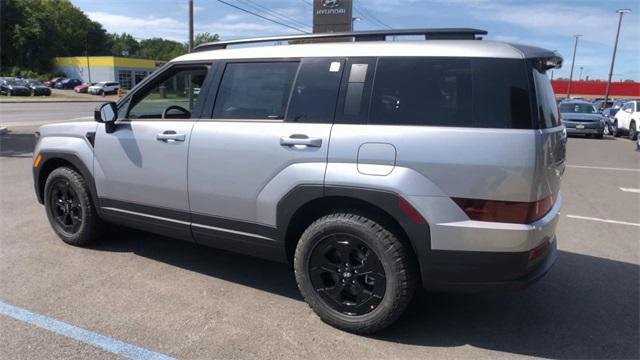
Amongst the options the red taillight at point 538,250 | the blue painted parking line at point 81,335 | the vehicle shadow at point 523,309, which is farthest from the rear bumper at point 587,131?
the blue painted parking line at point 81,335

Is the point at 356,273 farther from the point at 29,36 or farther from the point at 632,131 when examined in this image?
the point at 29,36

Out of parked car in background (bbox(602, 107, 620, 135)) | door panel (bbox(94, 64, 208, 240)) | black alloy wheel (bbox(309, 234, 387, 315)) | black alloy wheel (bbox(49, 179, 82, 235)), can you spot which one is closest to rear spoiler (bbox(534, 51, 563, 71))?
black alloy wheel (bbox(309, 234, 387, 315))

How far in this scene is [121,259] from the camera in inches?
185

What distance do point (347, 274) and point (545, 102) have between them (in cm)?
170

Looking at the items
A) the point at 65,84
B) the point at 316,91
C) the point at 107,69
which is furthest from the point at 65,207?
the point at 107,69

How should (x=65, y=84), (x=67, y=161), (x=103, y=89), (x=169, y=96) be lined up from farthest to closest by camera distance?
(x=65, y=84) → (x=103, y=89) → (x=67, y=161) → (x=169, y=96)

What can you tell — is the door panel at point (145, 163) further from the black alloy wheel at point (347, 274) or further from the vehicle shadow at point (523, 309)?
the black alloy wheel at point (347, 274)

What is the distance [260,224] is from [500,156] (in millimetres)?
1747

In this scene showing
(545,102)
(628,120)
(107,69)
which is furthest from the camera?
(107,69)

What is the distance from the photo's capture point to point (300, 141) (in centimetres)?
341

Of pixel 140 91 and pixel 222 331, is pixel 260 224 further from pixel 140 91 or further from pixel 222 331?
pixel 140 91

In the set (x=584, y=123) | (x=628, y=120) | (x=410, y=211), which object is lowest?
(x=584, y=123)

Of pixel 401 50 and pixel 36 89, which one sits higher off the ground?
pixel 401 50

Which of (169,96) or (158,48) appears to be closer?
(169,96)
